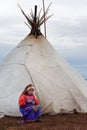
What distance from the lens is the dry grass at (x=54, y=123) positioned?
7.68 m

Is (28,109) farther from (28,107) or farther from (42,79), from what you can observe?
(42,79)

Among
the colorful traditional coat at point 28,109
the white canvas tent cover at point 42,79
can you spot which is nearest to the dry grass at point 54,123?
the colorful traditional coat at point 28,109

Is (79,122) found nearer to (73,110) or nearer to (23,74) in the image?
(73,110)

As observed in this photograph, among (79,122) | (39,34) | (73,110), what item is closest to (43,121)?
(79,122)

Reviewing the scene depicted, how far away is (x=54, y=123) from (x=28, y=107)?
28.6 inches

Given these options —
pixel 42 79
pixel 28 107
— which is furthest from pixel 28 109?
pixel 42 79

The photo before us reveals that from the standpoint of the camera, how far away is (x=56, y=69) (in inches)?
412

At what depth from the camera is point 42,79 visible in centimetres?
1008

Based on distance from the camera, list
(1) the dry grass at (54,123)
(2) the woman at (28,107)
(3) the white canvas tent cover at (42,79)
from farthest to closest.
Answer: (3) the white canvas tent cover at (42,79) → (2) the woman at (28,107) → (1) the dry grass at (54,123)

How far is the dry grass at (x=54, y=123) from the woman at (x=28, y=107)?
0.25 meters

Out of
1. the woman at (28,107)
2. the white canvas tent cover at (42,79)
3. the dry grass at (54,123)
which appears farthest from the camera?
the white canvas tent cover at (42,79)

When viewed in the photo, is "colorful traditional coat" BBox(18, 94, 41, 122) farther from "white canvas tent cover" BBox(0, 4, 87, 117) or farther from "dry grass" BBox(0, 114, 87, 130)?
"white canvas tent cover" BBox(0, 4, 87, 117)

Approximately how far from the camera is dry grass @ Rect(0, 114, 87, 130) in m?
7.68

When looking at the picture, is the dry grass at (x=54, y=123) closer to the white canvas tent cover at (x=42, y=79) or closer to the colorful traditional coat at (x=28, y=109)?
the colorful traditional coat at (x=28, y=109)
